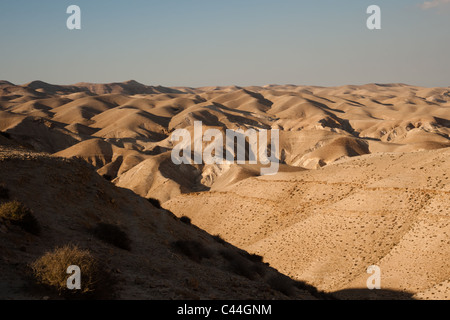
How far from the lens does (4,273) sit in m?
10.7

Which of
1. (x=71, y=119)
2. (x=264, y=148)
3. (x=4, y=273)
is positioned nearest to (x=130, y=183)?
(x=264, y=148)

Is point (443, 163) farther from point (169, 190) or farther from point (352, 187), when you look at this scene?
point (169, 190)

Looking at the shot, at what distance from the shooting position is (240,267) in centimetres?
1848

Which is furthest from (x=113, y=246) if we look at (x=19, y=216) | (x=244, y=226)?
(x=244, y=226)

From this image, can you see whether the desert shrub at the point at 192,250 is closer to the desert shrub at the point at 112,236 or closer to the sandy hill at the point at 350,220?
the desert shrub at the point at 112,236

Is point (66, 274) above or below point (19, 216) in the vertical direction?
below

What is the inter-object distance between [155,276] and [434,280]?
16.6 m

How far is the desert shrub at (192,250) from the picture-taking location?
17.9 m

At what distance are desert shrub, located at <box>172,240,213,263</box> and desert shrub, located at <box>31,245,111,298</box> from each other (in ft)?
22.5
